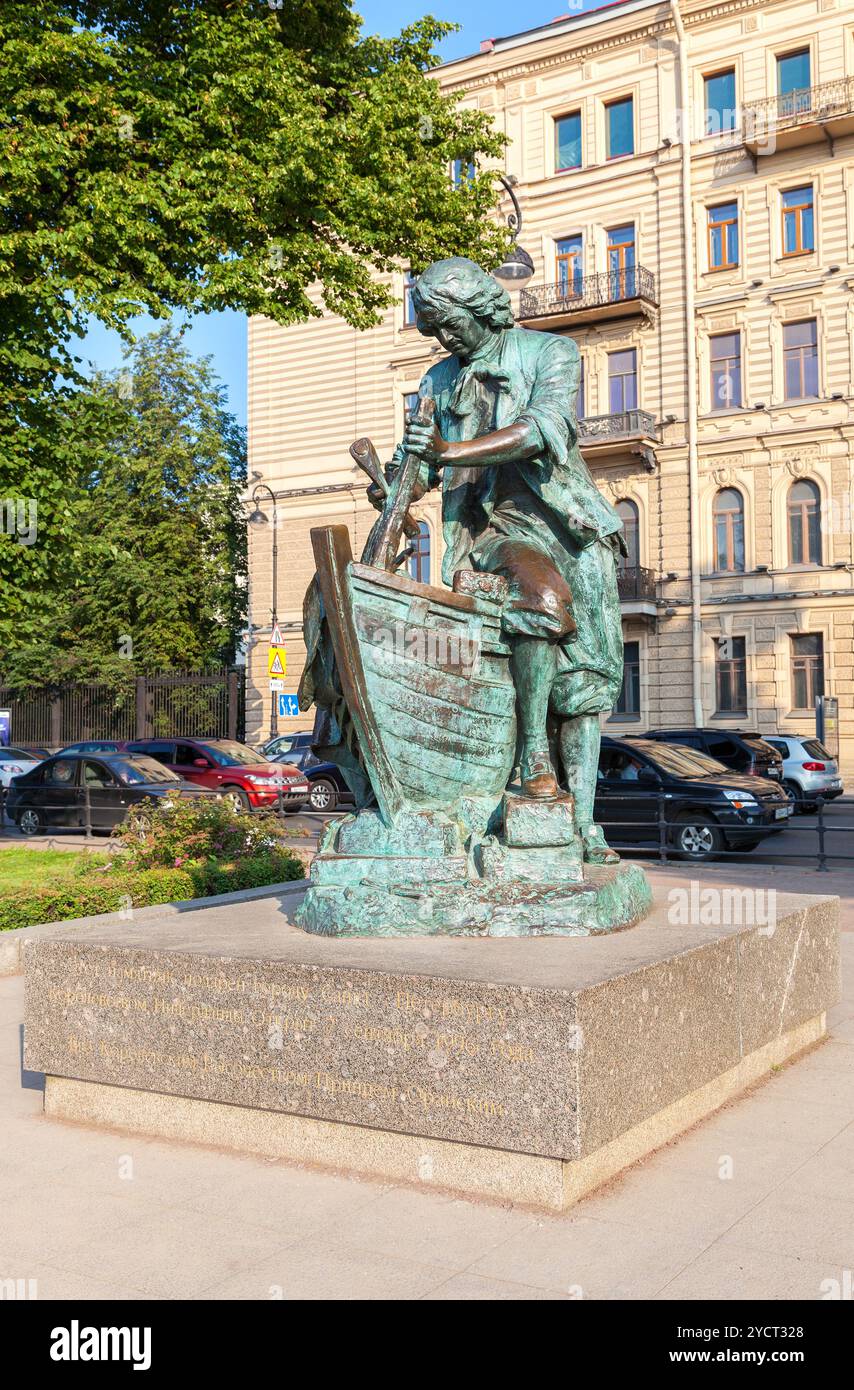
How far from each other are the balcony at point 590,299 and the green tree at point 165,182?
1785cm

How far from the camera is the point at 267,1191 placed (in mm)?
3902

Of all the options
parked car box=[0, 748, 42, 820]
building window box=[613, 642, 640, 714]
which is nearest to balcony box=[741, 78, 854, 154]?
building window box=[613, 642, 640, 714]

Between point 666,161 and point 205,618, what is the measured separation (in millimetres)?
20159

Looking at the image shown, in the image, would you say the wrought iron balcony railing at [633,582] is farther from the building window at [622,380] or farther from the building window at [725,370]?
the building window at [725,370]

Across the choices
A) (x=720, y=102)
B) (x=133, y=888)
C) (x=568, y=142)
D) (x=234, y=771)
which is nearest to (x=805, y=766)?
(x=234, y=771)

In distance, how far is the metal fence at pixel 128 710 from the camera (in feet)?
121

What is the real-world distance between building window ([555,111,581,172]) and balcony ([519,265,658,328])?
3212 millimetres

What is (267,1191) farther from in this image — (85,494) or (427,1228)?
(85,494)

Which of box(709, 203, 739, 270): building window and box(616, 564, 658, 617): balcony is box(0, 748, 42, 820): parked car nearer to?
box(616, 564, 658, 617): balcony

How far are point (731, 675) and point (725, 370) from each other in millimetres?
7978

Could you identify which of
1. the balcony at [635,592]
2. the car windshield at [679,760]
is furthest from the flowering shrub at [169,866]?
the balcony at [635,592]

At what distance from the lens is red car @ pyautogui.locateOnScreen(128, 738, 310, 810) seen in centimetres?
2192

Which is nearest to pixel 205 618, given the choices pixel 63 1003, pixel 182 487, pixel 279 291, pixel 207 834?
pixel 182 487

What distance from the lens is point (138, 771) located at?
64.8 ft
